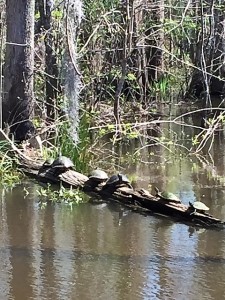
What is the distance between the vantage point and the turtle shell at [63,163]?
27.3 ft

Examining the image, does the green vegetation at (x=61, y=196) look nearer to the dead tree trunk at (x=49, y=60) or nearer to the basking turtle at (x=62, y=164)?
the basking turtle at (x=62, y=164)

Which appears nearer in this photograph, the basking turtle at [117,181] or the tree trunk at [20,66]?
the basking turtle at [117,181]

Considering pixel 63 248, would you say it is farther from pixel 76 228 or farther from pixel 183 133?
pixel 183 133

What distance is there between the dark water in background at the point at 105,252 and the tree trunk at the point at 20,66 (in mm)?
2191

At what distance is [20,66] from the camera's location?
10.3 meters

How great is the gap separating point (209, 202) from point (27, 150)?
132 inches

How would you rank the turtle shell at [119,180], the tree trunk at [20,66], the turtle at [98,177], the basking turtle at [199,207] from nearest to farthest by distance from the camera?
1. the basking turtle at [199,207]
2. the turtle shell at [119,180]
3. the turtle at [98,177]
4. the tree trunk at [20,66]

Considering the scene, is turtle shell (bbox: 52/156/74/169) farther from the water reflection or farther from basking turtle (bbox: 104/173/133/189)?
the water reflection

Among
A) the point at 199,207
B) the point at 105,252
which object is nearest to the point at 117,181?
the point at 199,207

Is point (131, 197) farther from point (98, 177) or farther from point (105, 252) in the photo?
point (105, 252)

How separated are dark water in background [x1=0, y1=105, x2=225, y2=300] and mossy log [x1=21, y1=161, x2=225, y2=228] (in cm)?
16

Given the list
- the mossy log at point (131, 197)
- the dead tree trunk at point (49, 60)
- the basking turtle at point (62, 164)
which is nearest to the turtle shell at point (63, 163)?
the basking turtle at point (62, 164)

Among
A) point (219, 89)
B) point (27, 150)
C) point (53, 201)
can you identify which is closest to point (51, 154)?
point (27, 150)

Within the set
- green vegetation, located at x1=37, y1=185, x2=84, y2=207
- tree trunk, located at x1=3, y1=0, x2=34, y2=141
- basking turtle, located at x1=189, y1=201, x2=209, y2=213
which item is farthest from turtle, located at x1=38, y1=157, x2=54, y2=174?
basking turtle, located at x1=189, y1=201, x2=209, y2=213
